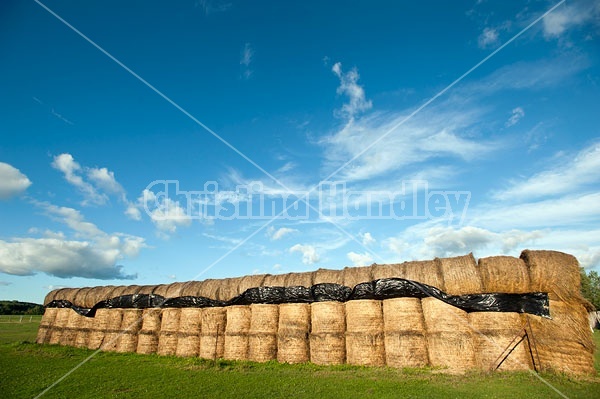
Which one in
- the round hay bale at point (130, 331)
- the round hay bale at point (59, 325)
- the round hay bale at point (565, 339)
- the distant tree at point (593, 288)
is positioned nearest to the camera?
the round hay bale at point (565, 339)

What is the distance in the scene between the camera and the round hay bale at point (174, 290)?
1536cm

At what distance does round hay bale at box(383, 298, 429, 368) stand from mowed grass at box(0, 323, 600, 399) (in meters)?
0.52

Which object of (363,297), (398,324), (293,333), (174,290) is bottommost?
(293,333)

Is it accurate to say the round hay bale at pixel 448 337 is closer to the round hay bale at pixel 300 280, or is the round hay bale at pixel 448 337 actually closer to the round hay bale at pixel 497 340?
the round hay bale at pixel 497 340

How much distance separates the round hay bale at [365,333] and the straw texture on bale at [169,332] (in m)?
7.43

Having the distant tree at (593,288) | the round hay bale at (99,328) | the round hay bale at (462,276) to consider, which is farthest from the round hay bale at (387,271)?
the distant tree at (593,288)

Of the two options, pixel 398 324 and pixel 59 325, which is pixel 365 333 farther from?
pixel 59 325

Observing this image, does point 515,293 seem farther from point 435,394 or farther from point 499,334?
point 435,394

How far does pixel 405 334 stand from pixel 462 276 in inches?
93.3

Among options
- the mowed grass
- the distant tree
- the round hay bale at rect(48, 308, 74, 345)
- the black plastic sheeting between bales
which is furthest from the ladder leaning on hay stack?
the distant tree

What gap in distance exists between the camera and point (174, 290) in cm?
1555

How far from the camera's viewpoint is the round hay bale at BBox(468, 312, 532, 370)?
8.93m

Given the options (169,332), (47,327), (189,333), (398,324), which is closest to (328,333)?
(398,324)

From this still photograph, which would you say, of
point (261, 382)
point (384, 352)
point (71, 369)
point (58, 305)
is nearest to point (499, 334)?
point (384, 352)
